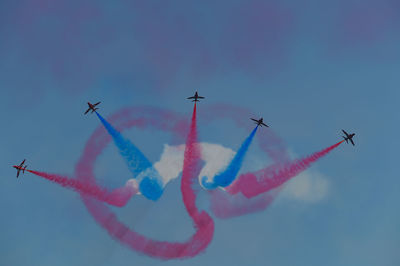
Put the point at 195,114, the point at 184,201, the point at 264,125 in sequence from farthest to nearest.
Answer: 1. the point at 264,125
2. the point at 195,114
3. the point at 184,201

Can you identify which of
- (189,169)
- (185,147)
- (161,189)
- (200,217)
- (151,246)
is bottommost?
(151,246)

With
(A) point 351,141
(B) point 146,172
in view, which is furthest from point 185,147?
(A) point 351,141

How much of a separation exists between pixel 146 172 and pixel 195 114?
35.2ft

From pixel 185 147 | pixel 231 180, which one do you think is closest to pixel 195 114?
pixel 185 147

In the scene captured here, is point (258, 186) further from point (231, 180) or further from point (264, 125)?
point (264, 125)

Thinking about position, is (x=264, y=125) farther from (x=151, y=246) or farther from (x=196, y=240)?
(x=151, y=246)

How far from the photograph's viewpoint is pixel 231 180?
39.8 meters

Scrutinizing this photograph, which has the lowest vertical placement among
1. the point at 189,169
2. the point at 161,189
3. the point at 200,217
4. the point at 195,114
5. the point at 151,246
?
the point at 151,246

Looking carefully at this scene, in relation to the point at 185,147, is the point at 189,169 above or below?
below

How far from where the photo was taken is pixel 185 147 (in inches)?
1572

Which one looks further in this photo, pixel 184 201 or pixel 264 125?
pixel 264 125

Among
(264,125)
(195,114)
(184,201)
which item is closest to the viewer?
(184,201)

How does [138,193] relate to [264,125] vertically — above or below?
below

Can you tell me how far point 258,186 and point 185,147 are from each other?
11688mm
